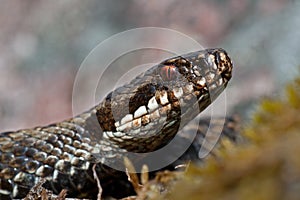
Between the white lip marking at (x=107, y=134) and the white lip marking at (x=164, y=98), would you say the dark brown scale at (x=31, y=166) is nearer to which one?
the white lip marking at (x=107, y=134)

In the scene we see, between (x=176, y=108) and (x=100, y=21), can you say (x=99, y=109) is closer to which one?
(x=176, y=108)

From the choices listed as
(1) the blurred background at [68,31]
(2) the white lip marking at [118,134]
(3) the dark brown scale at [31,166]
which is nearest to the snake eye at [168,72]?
(2) the white lip marking at [118,134]

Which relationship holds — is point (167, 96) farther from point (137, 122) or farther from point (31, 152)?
point (31, 152)

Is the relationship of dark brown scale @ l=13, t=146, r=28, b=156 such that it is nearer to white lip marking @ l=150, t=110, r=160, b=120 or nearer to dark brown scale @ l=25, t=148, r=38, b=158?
dark brown scale @ l=25, t=148, r=38, b=158

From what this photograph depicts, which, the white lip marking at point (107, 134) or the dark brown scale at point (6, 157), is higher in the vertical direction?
the dark brown scale at point (6, 157)

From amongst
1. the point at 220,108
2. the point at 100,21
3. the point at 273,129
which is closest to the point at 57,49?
the point at 100,21

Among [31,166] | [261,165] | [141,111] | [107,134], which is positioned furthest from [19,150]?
[261,165]
